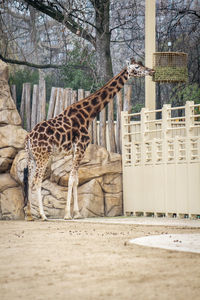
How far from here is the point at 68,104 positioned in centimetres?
1590

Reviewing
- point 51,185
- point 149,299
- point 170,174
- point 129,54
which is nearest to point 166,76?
point 170,174

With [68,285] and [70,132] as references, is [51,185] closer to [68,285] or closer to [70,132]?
[70,132]

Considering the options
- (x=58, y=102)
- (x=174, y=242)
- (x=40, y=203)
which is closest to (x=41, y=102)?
(x=58, y=102)

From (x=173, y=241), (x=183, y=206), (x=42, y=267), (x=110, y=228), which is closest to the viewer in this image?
(x=42, y=267)

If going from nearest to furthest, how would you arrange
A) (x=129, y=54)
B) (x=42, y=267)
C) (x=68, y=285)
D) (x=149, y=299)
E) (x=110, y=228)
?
(x=149, y=299) → (x=68, y=285) → (x=42, y=267) → (x=110, y=228) → (x=129, y=54)

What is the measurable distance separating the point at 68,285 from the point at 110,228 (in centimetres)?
546

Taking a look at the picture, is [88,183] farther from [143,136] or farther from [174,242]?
[174,242]

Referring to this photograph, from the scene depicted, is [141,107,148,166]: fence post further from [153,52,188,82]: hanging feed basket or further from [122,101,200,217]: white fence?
[153,52,188,82]: hanging feed basket

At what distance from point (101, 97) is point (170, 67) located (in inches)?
64.0

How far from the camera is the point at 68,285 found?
5777 millimetres

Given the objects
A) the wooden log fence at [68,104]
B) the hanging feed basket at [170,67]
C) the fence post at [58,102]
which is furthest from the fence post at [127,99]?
the fence post at [58,102]

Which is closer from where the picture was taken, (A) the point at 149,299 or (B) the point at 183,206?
(A) the point at 149,299

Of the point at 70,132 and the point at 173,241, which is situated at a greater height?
the point at 70,132

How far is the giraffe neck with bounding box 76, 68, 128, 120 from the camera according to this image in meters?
14.2
